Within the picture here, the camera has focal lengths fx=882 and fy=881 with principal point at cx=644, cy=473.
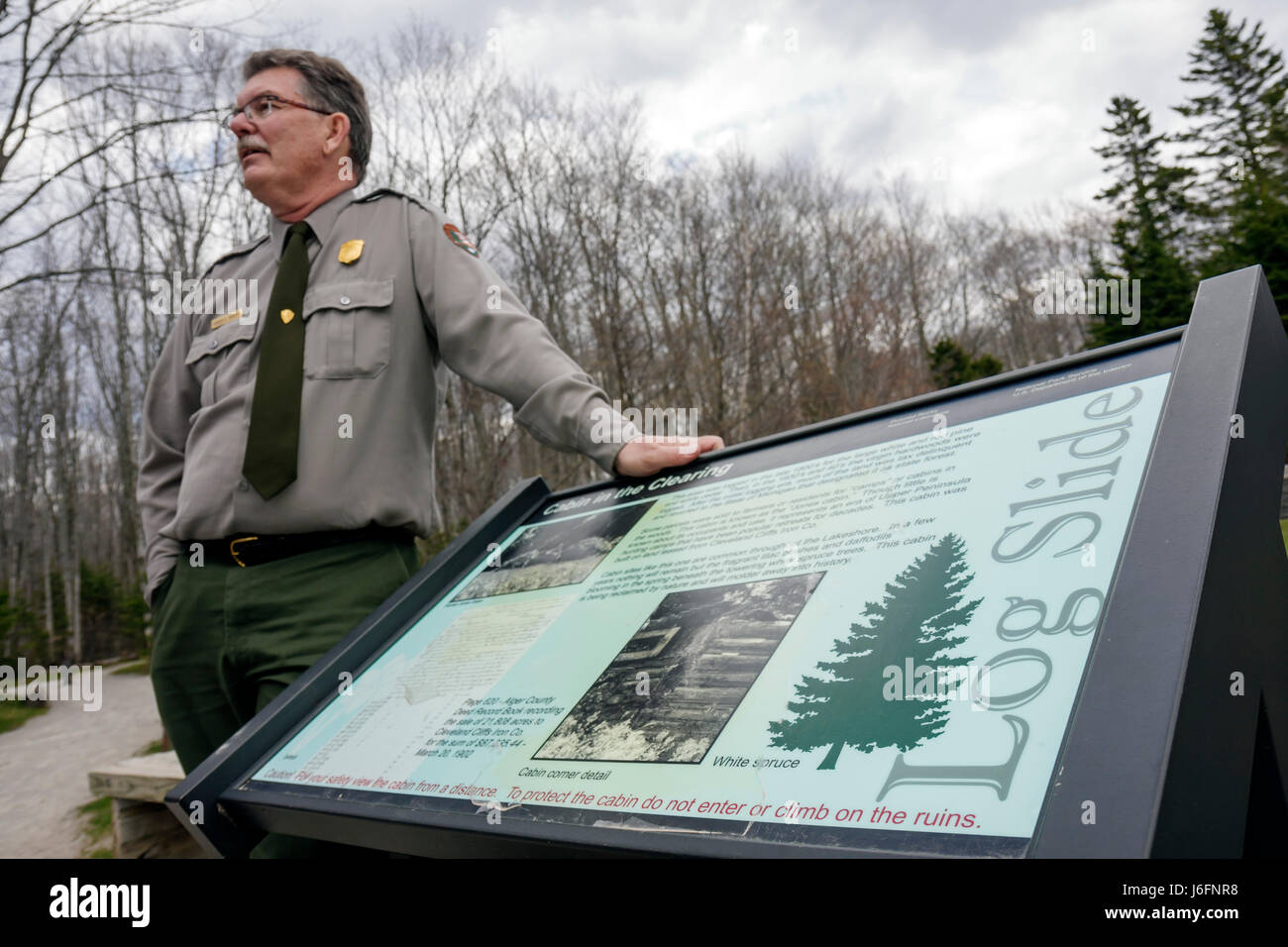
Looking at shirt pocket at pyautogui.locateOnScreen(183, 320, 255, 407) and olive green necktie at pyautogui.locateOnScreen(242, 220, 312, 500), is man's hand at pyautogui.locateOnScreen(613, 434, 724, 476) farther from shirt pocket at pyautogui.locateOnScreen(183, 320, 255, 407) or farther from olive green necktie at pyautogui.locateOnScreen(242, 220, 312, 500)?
shirt pocket at pyautogui.locateOnScreen(183, 320, 255, 407)

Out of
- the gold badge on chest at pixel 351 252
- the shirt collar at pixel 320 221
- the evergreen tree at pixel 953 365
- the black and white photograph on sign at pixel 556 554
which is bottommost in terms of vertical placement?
the black and white photograph on sign at pixel 556 554

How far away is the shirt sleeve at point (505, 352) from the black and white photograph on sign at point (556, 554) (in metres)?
0.12

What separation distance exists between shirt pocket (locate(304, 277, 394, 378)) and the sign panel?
0.74 m

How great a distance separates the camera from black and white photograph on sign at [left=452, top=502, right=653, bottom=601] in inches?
68.1

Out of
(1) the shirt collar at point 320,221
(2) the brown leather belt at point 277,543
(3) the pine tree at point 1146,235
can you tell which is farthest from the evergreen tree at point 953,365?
(2) the brown leather belt at point 277,543

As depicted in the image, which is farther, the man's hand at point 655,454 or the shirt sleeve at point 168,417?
the shirt sleeve at point 168,417

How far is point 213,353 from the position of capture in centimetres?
233

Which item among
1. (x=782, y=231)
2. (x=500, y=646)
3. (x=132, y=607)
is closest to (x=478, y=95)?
(x=782, y=231)

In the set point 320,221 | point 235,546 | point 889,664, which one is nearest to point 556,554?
point 235,546

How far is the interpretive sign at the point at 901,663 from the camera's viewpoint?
799 mm

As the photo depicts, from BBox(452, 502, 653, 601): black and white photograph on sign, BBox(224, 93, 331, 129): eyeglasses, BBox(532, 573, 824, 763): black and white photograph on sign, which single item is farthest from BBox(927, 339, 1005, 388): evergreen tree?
BBox(532, 573, 824, 763): black and white photograph on sign

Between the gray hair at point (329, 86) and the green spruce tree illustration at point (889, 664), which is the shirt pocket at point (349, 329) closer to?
the gray hair at point (329, 86)

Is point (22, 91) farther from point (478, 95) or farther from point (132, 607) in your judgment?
point (132, 607)

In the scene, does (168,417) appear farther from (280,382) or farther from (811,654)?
(811,654)
